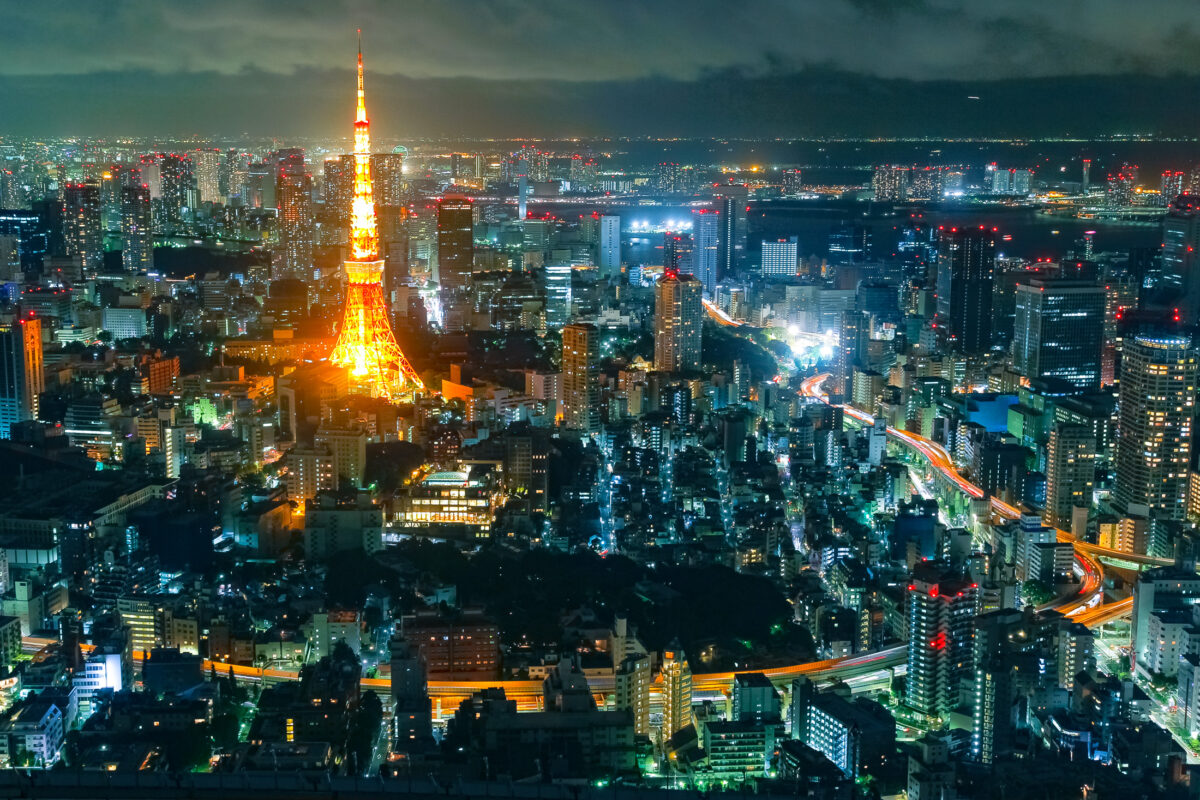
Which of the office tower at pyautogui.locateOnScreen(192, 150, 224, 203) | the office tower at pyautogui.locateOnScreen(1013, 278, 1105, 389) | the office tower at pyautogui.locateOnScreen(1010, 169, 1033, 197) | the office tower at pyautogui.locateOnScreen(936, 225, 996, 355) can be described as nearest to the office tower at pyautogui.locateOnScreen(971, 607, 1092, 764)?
the office tower at pyautogui.locateOnScreen(1013, 278, 1105, 389)

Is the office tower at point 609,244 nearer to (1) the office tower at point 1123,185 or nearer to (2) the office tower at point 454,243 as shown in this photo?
(2) the office tower at point 454,243

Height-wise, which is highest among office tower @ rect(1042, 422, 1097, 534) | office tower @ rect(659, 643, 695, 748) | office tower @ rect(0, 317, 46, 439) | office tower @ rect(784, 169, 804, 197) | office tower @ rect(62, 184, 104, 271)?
office tower @ rect(784, 169, 804, 197)

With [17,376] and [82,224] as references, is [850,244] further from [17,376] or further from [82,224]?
[17,376]

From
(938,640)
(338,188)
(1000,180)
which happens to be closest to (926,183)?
(1000,180)

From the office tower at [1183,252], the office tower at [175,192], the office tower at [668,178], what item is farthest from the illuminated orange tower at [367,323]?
the office tower at [668,178]

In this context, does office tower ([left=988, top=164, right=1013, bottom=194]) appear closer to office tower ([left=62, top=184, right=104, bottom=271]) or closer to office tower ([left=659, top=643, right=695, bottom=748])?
office tower ([left=659, top=643, right=695, bottom=748])

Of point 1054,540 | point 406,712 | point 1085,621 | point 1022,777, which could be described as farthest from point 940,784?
point 1054,540

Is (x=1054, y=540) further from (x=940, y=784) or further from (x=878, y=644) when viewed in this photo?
(x=940, y=784)
